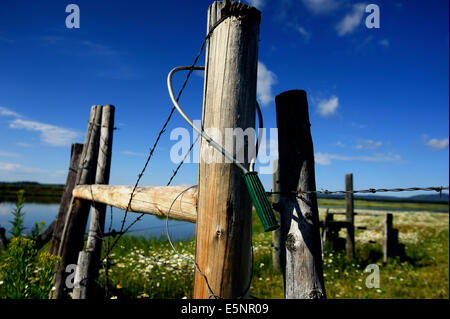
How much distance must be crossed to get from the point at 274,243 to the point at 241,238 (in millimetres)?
4973

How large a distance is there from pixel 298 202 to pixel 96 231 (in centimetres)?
306

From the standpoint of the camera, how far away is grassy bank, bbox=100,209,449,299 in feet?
14.8

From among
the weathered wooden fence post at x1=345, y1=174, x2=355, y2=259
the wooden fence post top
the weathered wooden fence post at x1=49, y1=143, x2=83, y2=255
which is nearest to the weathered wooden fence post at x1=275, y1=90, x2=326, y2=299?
the wooden fence post top

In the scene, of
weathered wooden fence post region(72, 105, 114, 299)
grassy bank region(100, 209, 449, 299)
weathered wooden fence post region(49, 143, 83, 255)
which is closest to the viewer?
weathered wooden fence post region(72, 105, 114, 299)

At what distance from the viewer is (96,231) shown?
373 centimetres

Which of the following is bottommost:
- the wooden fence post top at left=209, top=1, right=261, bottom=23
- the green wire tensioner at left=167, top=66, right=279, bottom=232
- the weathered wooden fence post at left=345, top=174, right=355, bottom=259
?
the weathered wooden fence post at left=345, top=174, right=355, bottom=259

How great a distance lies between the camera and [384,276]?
652cm

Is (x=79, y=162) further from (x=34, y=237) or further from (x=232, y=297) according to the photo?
(x=232, y=297)

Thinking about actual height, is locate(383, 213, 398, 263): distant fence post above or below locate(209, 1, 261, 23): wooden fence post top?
below

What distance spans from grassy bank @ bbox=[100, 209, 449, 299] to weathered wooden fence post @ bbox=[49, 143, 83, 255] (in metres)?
0.98

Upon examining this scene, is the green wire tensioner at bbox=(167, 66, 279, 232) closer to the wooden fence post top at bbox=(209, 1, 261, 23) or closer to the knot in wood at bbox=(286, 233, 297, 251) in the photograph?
the knot in wood at bbox=(286, 233, 297, 251)

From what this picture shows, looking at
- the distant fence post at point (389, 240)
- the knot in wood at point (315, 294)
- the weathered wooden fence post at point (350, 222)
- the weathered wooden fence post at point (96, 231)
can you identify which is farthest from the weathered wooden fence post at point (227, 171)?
the distant fence post at point (389, 240)

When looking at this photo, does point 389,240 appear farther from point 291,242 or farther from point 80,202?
point 80,202
